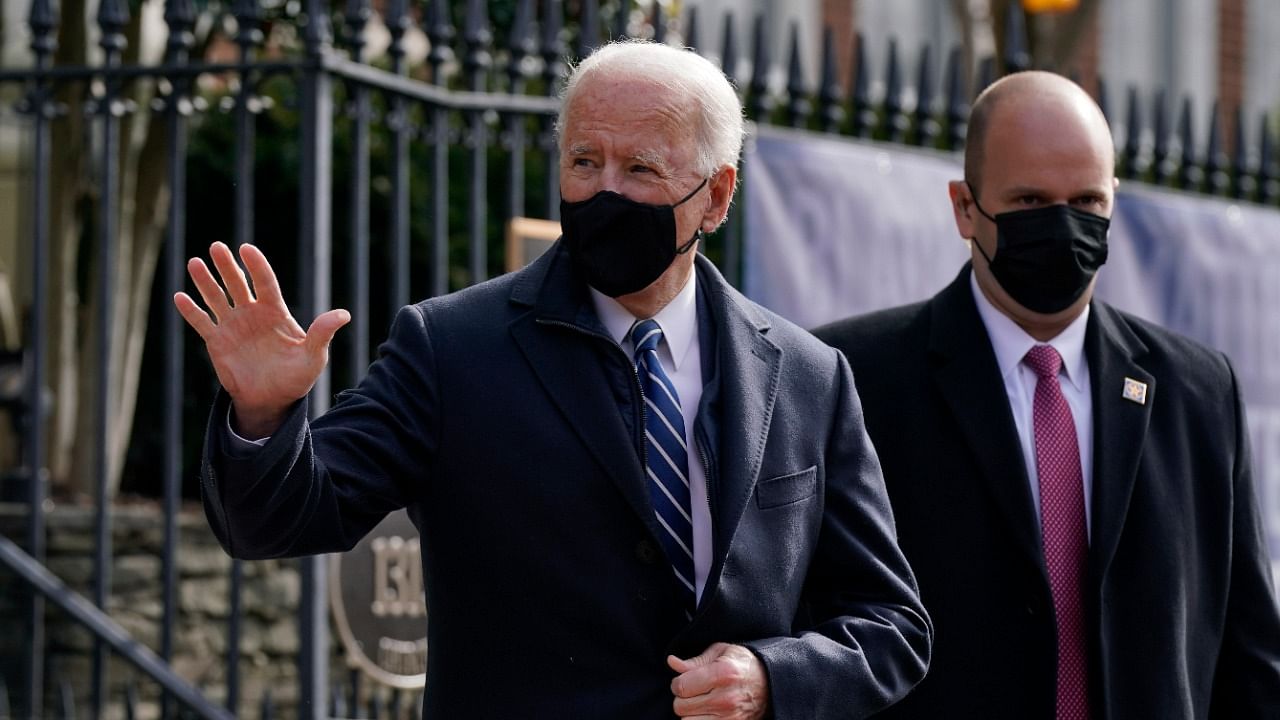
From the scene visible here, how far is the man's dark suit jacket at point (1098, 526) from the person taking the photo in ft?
10.9

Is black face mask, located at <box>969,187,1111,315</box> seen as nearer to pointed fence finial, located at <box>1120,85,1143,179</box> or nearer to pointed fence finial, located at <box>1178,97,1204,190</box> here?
pointed fence finial, located at <box>1120,85,1143,179</box>

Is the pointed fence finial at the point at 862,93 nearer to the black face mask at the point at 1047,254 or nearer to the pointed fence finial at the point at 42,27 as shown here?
the pointed fence finial at the point at 42,27

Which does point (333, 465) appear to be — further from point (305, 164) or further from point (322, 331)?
point (305, 164)

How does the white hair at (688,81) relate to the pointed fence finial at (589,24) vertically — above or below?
below

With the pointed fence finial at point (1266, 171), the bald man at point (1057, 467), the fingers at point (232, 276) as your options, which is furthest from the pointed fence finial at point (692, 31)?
the fingers at point (232, 276)

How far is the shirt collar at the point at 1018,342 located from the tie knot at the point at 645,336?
38.5 inches

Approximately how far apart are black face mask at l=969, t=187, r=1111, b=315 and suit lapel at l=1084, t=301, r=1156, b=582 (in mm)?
116

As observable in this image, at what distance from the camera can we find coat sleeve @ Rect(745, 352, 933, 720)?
2.68 m

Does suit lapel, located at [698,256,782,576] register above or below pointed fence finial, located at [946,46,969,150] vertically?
below

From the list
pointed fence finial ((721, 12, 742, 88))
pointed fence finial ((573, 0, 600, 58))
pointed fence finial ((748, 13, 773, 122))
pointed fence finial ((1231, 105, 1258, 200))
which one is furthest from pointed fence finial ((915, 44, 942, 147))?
pointed fence finial ((1231, 105, 1258, 200))

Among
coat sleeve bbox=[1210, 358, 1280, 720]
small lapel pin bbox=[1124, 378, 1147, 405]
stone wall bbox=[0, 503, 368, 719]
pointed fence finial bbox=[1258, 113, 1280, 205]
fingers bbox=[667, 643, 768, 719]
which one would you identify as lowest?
stone wall bbox=[0, 503, 368, 719]

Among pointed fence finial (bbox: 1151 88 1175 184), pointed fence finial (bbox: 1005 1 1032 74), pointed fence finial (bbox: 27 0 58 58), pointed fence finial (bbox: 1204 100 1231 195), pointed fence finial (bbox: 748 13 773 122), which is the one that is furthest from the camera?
pointed fence finial (bbox: 1204 100 1231 195)

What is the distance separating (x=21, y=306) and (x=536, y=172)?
2.85 meters

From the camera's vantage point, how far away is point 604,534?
2615 millimetres
